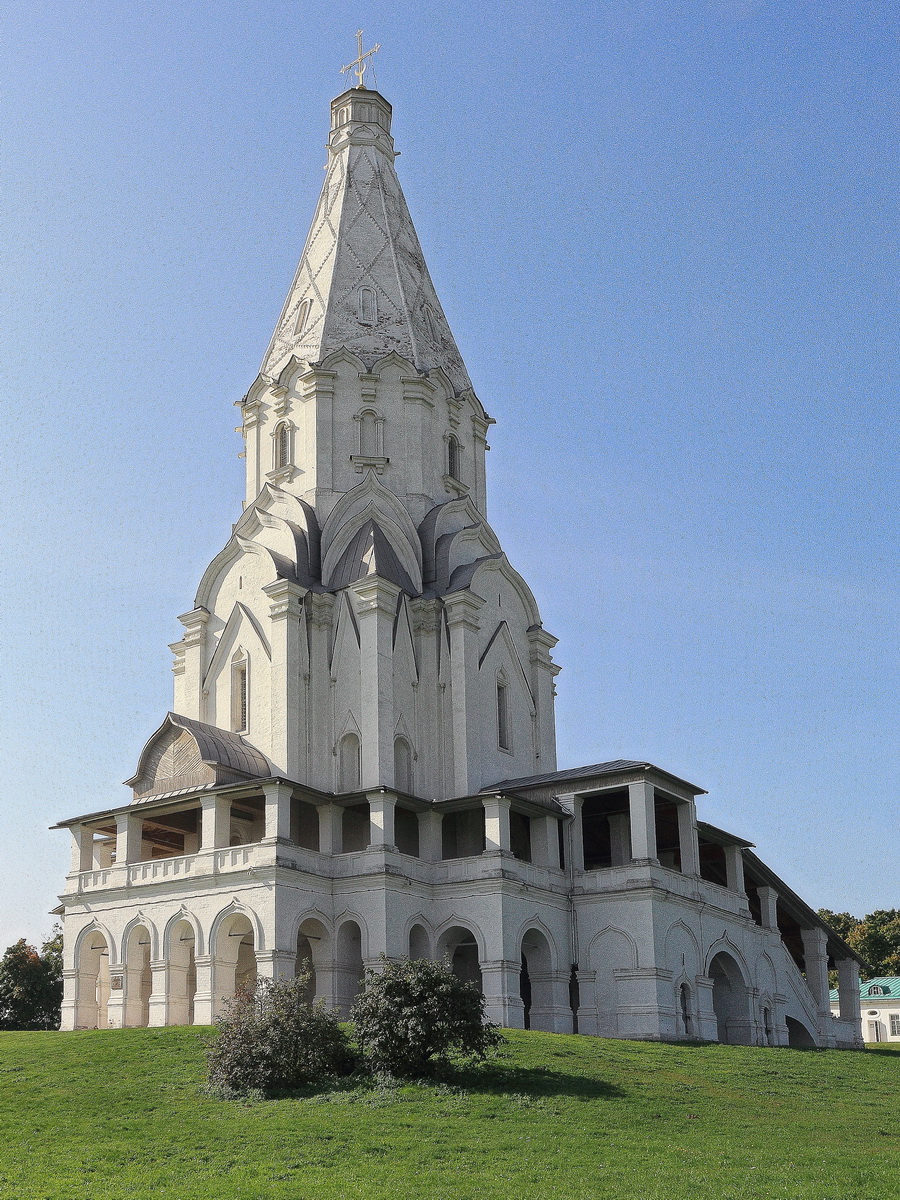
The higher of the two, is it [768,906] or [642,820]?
[642,820]

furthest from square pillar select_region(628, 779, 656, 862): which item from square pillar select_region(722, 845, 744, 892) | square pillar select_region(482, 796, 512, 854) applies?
square pillar select_region(722, 845, 744, 892)

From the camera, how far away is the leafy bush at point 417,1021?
70.0ft

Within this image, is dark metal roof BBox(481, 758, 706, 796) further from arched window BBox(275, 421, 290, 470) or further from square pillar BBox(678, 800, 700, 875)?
arched window BBox(275, 421, 290, 470)

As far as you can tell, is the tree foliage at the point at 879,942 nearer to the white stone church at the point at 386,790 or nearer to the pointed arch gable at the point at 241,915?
the white stone church at the point at 386,790

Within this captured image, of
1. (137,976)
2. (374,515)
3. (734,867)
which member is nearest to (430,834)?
(137,976)

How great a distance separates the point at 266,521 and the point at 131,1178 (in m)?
24.4

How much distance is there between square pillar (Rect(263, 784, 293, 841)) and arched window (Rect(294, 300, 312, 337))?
16403 mm

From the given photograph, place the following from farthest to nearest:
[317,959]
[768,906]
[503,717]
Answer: [768,906]
[503,717]
[317,959]

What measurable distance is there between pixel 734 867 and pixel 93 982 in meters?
17.4

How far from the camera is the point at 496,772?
36969 mm

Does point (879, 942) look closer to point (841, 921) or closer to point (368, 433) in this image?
point (841, 921)

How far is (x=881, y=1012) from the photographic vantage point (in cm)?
5784

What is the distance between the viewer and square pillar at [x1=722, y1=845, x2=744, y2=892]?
122 feet

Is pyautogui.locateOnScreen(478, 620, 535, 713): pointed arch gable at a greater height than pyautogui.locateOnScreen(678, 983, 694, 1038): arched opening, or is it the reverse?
pyautogui.locateOnScreen(478, 620, 535, 713): pointed arch gable
